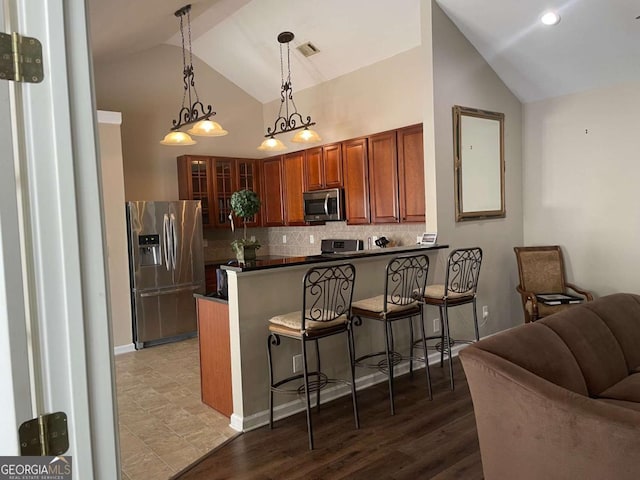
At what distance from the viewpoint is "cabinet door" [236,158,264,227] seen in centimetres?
667

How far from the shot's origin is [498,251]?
16.1ft

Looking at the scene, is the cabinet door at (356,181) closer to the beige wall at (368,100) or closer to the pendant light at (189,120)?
the beige wall at (368,100)

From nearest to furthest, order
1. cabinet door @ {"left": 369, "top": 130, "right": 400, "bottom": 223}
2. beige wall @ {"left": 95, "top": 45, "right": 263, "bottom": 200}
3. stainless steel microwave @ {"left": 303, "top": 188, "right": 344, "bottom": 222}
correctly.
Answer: cabinet door @ {"left": 369, "top": 130, "right": 400, "bottom": 223}
stainless steel microwave @ {"left": 303, "top": 188, "right": 344, "bottom": 222}
beige wall @ {"left": 95, "top": 45, "right": 263, "bottom": 200}

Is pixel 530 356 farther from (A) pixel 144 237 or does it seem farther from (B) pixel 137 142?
(B) pixel 137 142

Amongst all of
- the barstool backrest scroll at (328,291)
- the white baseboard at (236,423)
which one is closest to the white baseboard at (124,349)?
the white baseboard at (236,423)

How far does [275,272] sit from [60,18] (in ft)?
8.11

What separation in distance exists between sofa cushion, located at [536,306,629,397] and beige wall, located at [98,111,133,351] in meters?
4.17

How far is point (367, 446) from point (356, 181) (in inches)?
129

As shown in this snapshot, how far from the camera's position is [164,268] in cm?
537

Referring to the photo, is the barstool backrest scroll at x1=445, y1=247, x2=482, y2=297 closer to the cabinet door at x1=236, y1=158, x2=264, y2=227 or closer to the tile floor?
the tile floor

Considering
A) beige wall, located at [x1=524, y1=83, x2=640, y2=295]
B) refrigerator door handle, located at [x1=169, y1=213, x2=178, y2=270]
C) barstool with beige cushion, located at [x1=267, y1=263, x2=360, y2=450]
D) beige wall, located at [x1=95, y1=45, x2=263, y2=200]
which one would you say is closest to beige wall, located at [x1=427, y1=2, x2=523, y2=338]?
beige wall, located at [x1=524, y1=83, x2=640, y2=295]

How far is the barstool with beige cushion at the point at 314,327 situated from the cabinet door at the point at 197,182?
10.4 feet

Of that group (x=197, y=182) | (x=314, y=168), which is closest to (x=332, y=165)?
(x=314, y=168)

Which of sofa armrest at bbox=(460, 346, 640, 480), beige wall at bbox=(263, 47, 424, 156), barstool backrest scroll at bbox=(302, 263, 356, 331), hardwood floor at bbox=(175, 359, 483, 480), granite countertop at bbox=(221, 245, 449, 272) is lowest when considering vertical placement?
hardwood floor at bbox=(175, 359, 483, 480)
